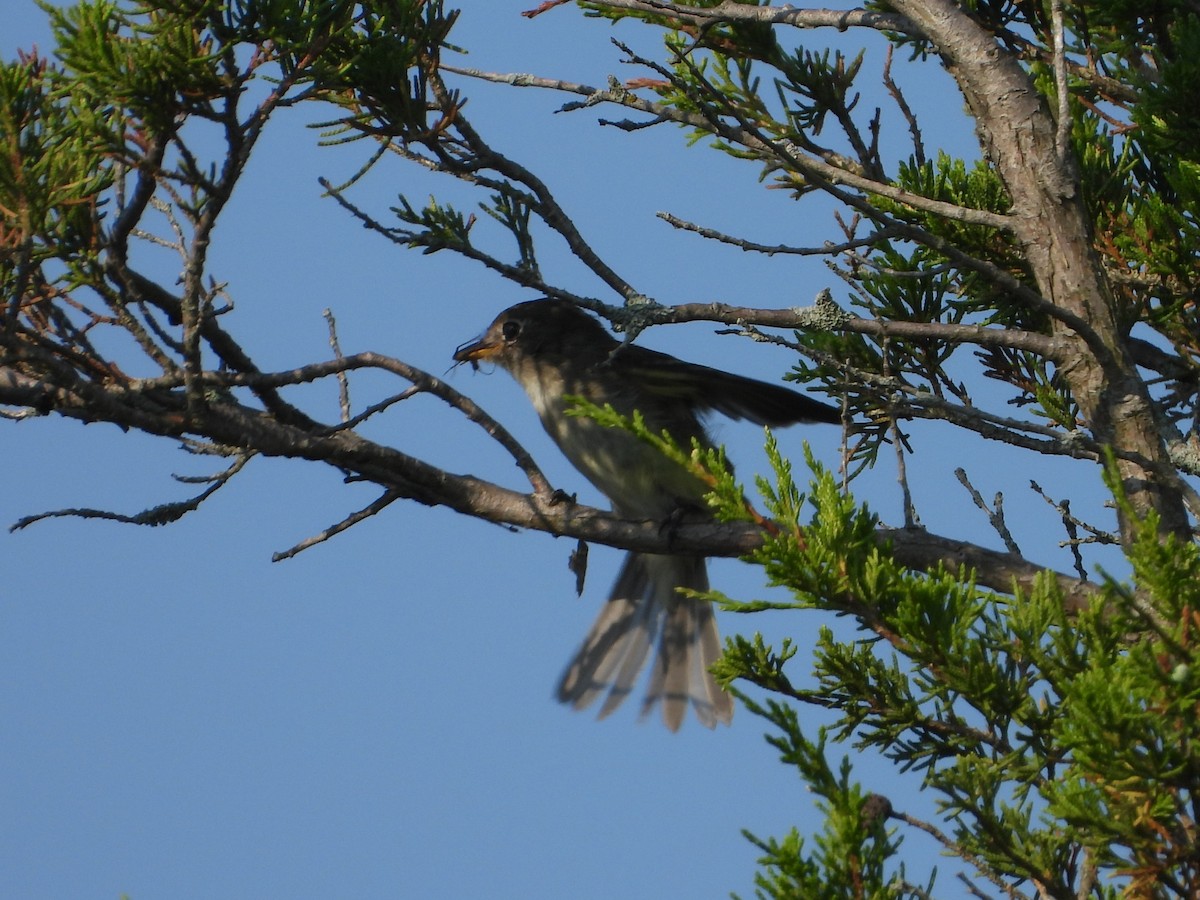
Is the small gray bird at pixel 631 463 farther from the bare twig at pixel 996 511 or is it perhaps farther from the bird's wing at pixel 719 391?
the bare twig at pixel 996 511

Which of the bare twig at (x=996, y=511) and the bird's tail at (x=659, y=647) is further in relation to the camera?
the bird's tail at (x=659, y=647)

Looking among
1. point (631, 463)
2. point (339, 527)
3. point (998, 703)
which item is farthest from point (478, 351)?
point (998, 703)

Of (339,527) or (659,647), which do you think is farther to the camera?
(659,647)

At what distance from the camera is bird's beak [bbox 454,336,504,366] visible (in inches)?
275

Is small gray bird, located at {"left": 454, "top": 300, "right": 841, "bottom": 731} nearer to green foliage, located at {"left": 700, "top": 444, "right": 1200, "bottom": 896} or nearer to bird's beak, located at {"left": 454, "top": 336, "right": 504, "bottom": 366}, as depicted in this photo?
bird's beak, located at {"left": 454, "top": 336, "right": 504, "bottom": 366}

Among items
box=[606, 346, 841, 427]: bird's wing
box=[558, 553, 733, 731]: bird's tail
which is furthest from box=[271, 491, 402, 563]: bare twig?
box=[558, 553, 733, 731]: bird's tail

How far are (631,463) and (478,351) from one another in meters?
1.31

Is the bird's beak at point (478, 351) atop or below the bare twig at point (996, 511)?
atop

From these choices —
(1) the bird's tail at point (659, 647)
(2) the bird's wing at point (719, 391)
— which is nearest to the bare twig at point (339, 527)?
(2) the bird's wing at point (719, 391)

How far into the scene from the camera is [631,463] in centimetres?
607

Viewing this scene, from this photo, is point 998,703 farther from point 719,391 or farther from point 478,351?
point 478,351

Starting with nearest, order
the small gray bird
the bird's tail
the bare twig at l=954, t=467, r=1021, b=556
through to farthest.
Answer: the bare twig at l=954, t=467, r=1021, b=556, the small gray bird, the bird's tail

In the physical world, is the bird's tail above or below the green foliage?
above

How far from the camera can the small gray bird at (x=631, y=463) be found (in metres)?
6.07
